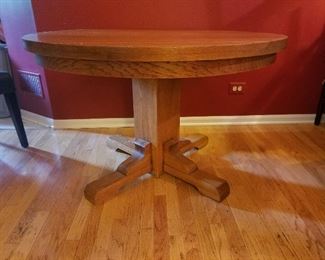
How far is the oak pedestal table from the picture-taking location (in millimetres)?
803

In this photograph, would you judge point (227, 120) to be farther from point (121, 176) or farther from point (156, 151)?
point (121, 176)

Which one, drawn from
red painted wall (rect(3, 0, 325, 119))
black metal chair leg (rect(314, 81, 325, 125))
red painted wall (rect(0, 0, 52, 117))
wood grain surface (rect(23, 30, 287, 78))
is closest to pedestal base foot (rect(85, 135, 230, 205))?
wood grain surface (rect(23, 30, 287, 78))

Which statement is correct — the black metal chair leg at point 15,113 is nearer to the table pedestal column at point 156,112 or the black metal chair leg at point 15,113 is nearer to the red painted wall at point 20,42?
the red painted wall at point 20,42

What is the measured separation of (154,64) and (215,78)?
4.21ft

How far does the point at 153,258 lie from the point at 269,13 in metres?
1.70

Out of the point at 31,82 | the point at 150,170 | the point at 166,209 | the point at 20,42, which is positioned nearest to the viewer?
the point at 166,209

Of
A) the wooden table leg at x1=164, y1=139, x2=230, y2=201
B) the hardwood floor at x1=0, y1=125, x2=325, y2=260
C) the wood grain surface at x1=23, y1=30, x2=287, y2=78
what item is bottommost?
the hardwood floor at x1=0, y1=125, x2=325, y2=260

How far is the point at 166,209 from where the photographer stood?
119 cm

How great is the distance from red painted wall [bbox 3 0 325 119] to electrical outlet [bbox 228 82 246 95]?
1.3 inches

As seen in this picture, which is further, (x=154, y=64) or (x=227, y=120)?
(x=227, y=120)

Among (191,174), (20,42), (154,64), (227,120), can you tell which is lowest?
(227,120)

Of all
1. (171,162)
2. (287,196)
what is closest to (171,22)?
(171,162)

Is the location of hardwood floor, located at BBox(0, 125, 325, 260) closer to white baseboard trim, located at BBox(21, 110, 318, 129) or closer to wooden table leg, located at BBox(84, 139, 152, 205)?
wooden table leg, located at BBox(84, 139, 152, 205)

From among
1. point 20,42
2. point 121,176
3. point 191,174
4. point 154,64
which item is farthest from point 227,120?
point 20,42
